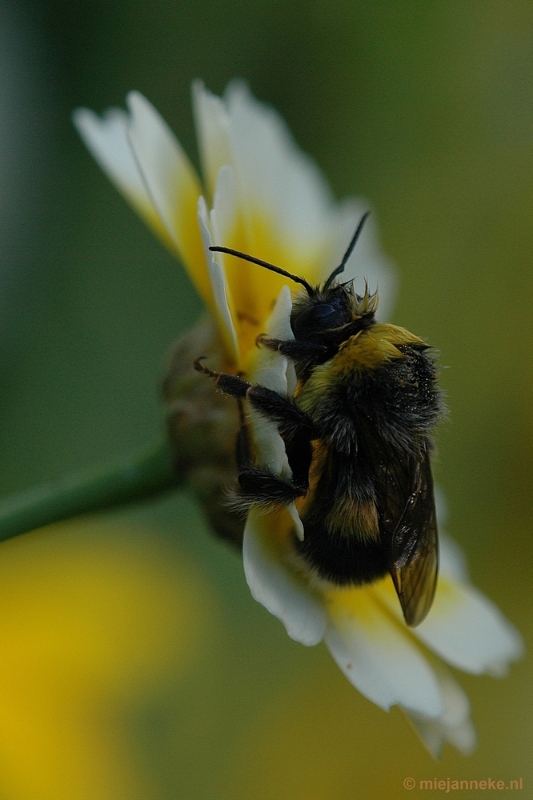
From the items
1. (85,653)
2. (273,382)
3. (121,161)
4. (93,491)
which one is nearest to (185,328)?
(85,653)

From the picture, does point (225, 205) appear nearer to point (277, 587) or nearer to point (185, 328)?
point (277, 587)

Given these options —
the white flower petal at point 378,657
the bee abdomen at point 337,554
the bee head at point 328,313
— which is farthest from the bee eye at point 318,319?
the white flower petal at point 378,657

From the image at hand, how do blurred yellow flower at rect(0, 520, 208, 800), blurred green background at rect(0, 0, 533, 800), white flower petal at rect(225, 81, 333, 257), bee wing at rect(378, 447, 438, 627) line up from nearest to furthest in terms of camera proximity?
bee wing at rect(378, 447, 438, 627) < white flower petal at rect(225, 81, 333, 257) < blurred yellow flower at rect(0, 520, 208, 800) < blurred green background at rect(0, 0, 533, 800)

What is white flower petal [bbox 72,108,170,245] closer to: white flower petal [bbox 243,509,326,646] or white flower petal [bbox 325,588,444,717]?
white flower petal [bbox 243,509,326,646]

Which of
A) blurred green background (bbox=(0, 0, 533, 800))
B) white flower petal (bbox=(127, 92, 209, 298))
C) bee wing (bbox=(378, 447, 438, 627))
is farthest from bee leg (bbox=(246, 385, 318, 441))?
blurred green background (bbox=(0, 0, 533, 800))

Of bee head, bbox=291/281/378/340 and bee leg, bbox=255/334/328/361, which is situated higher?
bee head, bbox=291/281/378/340

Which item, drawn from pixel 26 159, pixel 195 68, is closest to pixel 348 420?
pixel 26 159

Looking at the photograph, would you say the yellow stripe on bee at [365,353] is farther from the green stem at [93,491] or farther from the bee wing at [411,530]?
the green stem at [93,491]
